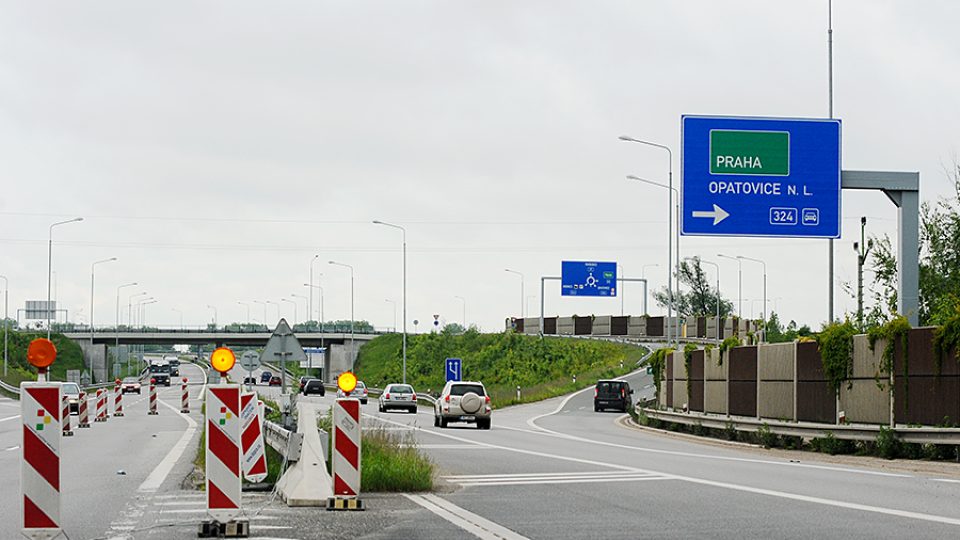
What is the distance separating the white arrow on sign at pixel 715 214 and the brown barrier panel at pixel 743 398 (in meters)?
6.58

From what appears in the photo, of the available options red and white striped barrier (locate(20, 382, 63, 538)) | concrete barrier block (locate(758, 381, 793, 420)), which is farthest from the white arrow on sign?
red and white striped barrier (locate(20, 382, 63, 538))

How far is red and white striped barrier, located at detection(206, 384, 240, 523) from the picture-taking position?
40.3 feet

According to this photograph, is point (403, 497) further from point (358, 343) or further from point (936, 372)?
point (358, 343)

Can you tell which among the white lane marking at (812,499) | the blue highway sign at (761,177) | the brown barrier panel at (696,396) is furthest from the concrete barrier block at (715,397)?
the white lane marking at (812,499)

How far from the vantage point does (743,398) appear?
35.3 meters

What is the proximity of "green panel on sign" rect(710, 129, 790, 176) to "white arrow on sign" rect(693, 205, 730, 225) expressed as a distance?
85cm

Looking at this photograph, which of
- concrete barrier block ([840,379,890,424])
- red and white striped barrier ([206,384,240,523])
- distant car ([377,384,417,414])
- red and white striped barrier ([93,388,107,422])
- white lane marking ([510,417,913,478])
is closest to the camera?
red and white striped barrier ([206,384,240,523])

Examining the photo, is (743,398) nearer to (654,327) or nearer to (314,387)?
(314,387)

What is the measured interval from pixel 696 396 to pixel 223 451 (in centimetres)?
2972

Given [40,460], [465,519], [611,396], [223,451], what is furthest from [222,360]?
[611,396]

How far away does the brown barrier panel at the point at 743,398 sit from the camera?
3450 centimetres

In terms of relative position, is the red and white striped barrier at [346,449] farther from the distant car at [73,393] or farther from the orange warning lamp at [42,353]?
the distant car at [73,393]

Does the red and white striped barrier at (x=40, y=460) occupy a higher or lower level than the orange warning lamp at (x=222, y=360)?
lower

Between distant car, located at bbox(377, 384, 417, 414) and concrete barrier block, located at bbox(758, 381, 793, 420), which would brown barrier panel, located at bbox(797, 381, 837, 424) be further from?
distant car, located at bbox(377, 384, 417, 414)
